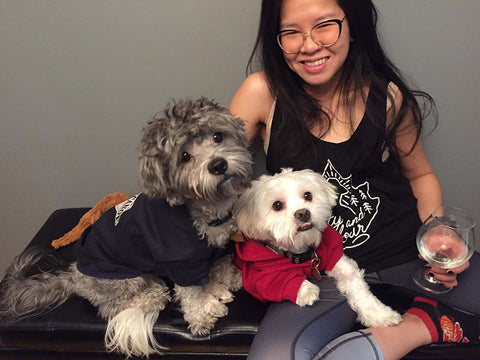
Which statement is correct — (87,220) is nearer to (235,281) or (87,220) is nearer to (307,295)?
(235,281)

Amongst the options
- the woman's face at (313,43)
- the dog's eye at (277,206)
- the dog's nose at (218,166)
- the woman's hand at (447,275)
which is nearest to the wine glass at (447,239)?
the woman's hand at (447,275)

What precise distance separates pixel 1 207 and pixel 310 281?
1560 millimetres

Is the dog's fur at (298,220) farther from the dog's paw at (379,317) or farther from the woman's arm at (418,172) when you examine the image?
the woman's arm at (418,172)

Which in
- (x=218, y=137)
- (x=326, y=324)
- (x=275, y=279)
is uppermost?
(x=218, y=137)

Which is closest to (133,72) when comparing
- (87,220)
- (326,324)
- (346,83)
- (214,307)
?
(87,220)

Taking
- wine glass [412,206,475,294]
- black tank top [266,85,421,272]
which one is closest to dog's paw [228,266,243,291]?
black tank top [266,85,421,272]

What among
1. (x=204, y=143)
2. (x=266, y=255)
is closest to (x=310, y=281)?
(x=266, y=255)

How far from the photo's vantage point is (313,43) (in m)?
1.27

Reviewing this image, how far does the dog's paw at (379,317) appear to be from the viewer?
4.06ft

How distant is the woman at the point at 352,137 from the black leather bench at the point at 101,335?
0.36 feet

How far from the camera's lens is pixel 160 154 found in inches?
42.7

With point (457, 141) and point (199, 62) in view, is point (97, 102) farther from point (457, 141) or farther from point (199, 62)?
point (457, 141)

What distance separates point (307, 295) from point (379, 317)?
0.23 m

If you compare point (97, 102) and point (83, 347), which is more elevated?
point (97, 102)
